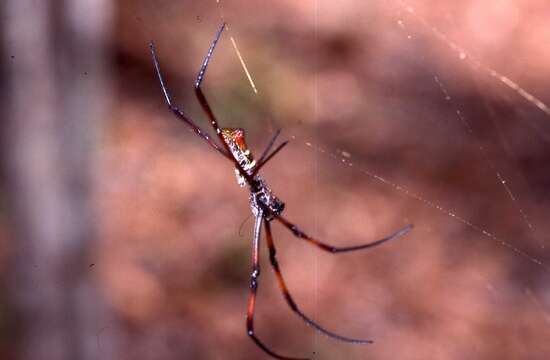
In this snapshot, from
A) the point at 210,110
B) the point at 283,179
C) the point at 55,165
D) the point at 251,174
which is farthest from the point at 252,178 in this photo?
the point at 55,165

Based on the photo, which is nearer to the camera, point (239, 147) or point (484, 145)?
point (239, 147)

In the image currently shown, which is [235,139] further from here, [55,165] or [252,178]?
[55,165]

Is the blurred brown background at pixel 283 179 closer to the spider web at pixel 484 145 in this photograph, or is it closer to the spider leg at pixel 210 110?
the spider web at pixel 484 145

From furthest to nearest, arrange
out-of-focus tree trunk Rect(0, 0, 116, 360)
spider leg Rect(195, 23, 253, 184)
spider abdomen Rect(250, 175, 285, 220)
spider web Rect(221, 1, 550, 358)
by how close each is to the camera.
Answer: out-of-focus tree trunk Rect(0, 0, 116, 360) < spider web Rect(221, 1, 550, 358) < spider abdomen Rect(250, 175, 285, 220) < spider leg Rect(195, 23, 253, 184)

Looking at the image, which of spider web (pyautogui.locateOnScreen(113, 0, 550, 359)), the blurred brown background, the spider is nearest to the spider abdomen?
the spider

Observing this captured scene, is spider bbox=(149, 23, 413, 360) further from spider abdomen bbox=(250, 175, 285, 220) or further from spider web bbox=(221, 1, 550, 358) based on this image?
spider web bbox=(221, 1, 550, 358)

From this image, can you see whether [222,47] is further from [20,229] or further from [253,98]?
[20,229]

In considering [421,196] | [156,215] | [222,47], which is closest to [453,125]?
[421,196]
